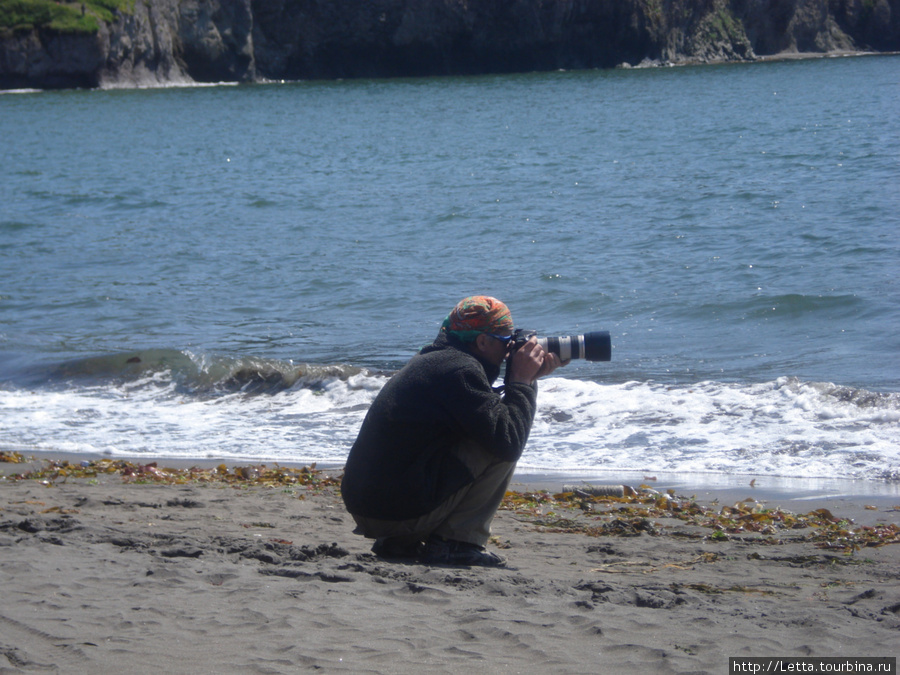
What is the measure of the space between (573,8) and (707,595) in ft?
248

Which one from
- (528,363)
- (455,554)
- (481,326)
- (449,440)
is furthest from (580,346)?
(455,554)

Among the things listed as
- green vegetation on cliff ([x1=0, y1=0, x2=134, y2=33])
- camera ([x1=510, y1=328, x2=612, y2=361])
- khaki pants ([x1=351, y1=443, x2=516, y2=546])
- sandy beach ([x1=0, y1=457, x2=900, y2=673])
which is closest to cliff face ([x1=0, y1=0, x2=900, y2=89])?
green vegetation on cliff ([x1=0, y1=0, x2=134, y2=33])

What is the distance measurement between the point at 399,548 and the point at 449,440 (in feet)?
1.95

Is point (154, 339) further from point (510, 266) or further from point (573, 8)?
point (573, 8)

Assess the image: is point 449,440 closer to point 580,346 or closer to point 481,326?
point 481,326

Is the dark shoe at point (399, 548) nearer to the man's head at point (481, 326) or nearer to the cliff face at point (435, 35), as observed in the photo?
the man's head at point (481, 326)

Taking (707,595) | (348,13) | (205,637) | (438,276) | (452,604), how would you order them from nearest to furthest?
1. (205,637)
2. (452,604)
3. (707,595)
4. (438,276)
5. (348,13)

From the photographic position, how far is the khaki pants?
373 centimetres

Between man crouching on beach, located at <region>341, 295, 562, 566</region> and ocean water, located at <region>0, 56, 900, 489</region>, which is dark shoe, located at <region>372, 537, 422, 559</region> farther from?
ocean water, located at <region>0, 56, 900, 489</region>

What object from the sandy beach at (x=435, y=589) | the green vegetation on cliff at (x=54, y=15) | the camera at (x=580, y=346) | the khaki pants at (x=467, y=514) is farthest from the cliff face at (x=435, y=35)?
the khaki pants at (x=467, y=514)

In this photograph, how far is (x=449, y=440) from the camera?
12.1ft

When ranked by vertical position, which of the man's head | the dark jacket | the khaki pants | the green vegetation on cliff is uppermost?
the green vegetation on cliff

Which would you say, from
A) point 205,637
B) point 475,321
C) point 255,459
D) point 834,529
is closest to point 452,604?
point 205,637

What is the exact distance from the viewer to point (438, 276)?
1262 centimetres
